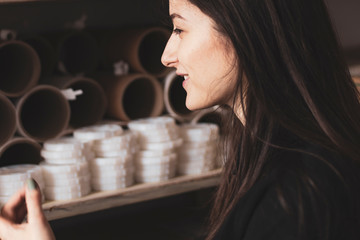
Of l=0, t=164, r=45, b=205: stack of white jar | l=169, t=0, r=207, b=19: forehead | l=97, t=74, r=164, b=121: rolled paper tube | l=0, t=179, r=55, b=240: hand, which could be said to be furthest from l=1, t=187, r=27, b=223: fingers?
l=97, t=74, r=164, b=121: rolled paper tube

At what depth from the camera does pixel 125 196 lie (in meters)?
1.87

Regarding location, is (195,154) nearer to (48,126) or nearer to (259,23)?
(48,126)

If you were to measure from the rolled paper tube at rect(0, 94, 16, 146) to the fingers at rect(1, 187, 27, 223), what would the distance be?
603 mm

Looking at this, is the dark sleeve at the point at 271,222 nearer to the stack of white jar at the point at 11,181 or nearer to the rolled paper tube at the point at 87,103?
the stack of white jar at the point at 11,181

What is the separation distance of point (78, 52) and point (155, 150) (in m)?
0.54

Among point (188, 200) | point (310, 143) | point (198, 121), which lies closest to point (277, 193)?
point (310, 143)

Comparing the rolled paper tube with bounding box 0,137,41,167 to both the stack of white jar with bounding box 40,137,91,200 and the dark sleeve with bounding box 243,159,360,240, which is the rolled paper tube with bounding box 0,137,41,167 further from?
the dark sleeve with bounding box 243,159,360,240

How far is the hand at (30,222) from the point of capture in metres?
1.10

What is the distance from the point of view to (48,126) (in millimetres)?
1953

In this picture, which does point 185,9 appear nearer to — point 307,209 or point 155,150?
point 307,209

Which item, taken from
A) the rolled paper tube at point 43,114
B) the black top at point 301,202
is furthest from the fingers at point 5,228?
the rolled paper tube at point 43,114

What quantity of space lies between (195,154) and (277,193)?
1089 mm

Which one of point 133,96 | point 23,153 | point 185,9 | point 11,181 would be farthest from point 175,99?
point 185,9

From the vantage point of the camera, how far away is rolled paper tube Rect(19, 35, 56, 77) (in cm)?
207
